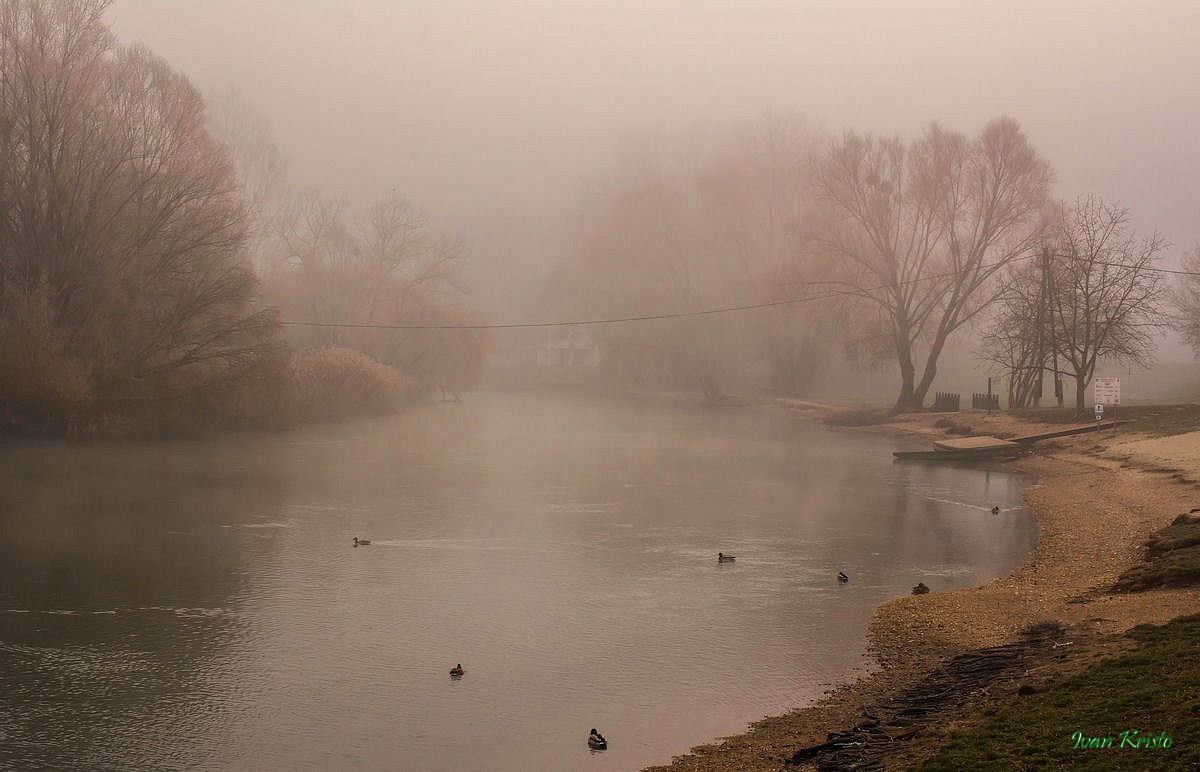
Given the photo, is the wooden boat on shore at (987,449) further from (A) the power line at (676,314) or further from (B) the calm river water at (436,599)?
(A) the power line at (676,314)

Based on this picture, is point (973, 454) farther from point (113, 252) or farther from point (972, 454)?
point (113, 252)

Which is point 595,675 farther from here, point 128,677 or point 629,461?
point 629,461

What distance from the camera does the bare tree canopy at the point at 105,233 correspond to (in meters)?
39.3

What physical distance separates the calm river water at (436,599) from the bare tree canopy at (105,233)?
615 centimetres

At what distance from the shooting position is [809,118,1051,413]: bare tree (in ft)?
188

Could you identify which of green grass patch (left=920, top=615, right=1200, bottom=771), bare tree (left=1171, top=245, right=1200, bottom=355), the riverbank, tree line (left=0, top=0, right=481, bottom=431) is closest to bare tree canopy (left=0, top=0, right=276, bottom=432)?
tree line (left=0, top=0, right=481, bottom=431)

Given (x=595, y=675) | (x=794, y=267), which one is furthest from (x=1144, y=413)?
(x=595, y=675)

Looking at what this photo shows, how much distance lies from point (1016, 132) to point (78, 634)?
182 ft

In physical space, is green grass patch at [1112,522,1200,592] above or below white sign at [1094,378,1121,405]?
below

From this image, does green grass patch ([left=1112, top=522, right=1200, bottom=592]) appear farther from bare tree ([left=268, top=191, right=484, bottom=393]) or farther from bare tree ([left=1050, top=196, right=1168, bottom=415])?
bare tree ([left=268, top=191, right=484, bottom=393])

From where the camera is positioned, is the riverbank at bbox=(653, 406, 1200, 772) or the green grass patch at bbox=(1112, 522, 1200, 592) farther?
the green grass patch at bbox=(1112, 522, 1200, 592)

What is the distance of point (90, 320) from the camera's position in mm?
40156

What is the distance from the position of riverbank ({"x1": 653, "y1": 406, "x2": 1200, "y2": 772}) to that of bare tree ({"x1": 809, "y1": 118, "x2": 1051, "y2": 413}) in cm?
3022
